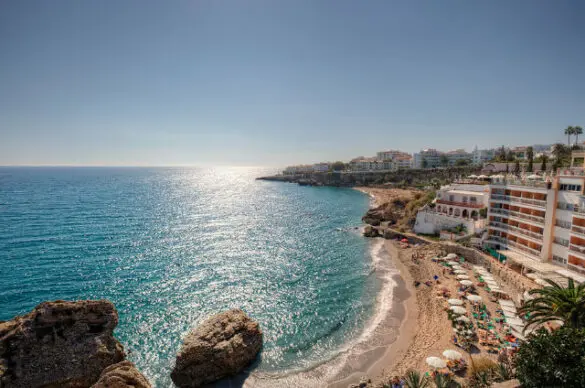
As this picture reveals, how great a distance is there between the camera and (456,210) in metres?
53.9

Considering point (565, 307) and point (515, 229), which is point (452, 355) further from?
point (515, 229)

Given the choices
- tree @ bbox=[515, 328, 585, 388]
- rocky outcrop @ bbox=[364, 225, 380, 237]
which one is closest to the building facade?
rocky outcrop @ bbox=[364, 225, 380, 237]

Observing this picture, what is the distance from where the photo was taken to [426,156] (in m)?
192

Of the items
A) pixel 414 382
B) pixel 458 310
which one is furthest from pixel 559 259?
pixel 414 382

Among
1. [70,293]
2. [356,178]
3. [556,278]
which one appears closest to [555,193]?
[556,278]

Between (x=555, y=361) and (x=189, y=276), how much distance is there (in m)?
37.2

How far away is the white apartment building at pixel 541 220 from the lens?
30.4 metres

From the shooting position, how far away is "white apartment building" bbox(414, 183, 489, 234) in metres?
49.4

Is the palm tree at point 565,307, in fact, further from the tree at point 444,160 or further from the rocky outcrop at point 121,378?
the tree at point 444,160

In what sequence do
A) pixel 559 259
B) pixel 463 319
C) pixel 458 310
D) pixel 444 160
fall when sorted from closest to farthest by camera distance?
1. pixel 463 319
2. pixel 458 310
3. pixel 559 259
4. pixel 444 160

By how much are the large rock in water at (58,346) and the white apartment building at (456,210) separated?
5085cm

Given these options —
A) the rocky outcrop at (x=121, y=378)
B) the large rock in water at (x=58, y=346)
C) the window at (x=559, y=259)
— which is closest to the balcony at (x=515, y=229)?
the window at (x=559, y=259)

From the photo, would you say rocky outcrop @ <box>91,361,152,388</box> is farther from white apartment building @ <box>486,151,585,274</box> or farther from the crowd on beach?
white apartment building @ <box>486,151,585,274</box>

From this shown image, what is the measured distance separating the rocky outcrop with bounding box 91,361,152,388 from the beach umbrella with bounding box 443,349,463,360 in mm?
21746
